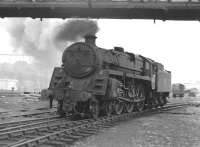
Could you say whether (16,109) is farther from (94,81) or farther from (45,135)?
(45,135)

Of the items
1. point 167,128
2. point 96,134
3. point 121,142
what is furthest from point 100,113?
Result: point 121,142

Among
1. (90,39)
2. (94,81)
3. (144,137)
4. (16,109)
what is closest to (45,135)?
(144,137)

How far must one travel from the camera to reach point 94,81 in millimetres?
12383

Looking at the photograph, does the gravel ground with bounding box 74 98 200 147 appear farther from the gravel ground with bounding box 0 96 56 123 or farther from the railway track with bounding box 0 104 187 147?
the gravel ground with bounding box 0 96 56 123

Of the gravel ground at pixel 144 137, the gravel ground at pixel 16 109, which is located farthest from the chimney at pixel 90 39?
the gravel ground at pixel 16 109

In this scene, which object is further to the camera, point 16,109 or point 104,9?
point 16,109

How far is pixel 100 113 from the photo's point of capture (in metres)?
13.7

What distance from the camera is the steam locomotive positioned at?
39.4 ft

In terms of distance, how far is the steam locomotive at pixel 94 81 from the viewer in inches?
473

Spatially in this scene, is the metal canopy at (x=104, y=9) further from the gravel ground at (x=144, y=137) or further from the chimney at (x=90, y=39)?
the gravel ground at (x=144, y=137)

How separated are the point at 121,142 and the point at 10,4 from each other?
27.4 ft

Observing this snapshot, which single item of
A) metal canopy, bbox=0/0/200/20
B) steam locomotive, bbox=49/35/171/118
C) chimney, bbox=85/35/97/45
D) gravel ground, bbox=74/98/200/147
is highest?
metal canopy, bbox=0/0/200/20

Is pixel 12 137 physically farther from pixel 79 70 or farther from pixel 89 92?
pixel 79 70

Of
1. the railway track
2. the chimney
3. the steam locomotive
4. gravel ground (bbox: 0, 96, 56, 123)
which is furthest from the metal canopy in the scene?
the railway track
